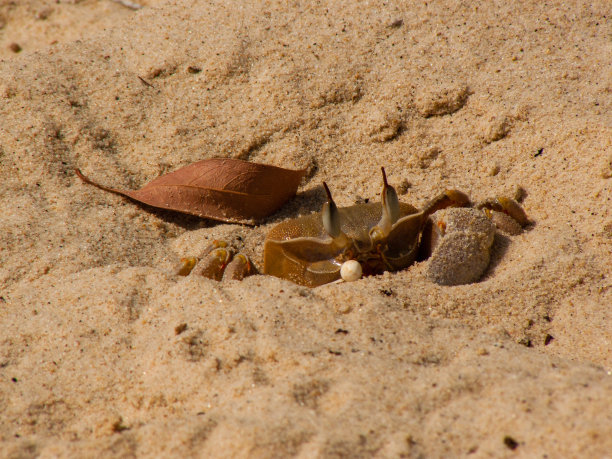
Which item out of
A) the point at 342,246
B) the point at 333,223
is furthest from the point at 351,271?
the point at 333,223

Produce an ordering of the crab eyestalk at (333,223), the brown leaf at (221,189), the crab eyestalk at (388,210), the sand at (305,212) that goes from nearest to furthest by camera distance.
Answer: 1. the sand at (305,212)
2. the crab eyestalk at (333,223)
3. the crab eyestalk at (388,210)
4. the brown leaf at (221,189)

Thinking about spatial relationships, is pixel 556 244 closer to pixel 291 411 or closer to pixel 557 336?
pixel 557 336

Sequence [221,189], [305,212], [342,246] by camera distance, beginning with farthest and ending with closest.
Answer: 1. [305,212]
2. [221,189]
3. [342,246]

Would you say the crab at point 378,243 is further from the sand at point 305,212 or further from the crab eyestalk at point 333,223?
the sand at point 305,212

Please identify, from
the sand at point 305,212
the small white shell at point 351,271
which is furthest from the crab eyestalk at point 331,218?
the sand at point 305,212

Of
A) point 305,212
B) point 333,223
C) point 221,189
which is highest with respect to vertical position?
point 333,223

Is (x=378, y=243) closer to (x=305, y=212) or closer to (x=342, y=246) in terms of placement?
(x=342, y=246)
